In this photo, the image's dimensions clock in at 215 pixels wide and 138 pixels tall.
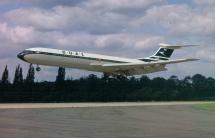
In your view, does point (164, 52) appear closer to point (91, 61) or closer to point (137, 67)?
point (137, 67)

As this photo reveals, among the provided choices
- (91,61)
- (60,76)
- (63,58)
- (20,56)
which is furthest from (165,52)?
(20,56)

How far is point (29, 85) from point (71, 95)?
6634 mm

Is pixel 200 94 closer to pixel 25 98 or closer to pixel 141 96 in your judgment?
pixel 141 96

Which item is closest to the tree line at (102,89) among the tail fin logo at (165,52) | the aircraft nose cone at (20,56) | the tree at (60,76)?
the tree at (60,76)

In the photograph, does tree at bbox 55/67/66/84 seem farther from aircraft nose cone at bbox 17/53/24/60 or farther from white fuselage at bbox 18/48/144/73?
aircraft nose cone at bbox 17/53/24/60

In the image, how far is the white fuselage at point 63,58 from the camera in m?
67.7

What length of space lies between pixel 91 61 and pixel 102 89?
8.93 metres

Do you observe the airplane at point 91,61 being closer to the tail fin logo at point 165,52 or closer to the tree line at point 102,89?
the tree line at point 102,89

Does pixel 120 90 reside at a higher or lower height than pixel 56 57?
lower

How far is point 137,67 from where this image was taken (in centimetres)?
7812

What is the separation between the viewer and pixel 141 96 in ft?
212

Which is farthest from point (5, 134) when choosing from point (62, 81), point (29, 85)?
point (62, 81)

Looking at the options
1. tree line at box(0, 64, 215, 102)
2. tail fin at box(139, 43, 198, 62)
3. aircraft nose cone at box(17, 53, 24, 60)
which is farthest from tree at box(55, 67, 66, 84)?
tail fin at box(139, 43, 198, 62)

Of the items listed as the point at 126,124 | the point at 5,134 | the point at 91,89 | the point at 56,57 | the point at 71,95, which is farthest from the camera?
the point at 56,57
